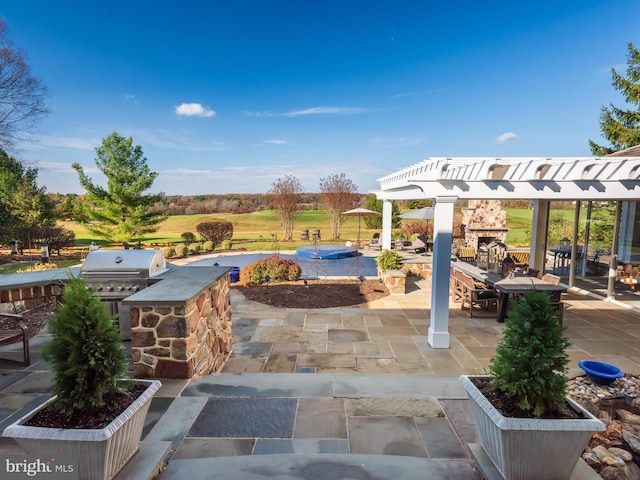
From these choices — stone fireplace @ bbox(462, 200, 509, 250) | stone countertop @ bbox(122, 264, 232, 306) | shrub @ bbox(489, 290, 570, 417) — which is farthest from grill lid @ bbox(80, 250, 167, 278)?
stone fireplace @ bbox(462, 200, 509, 250)

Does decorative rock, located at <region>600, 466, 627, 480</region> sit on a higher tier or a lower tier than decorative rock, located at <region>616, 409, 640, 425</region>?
higher

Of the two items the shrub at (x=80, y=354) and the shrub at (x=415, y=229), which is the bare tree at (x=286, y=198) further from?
the shrub at (x=80, y=354)

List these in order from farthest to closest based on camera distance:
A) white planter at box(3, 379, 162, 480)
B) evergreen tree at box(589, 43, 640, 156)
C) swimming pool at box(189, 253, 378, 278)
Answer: evergreen tree at box(589, 43, 640, 156), swimming pool at box(189, 253, 378, 278), white planter at box(3, 379, 162, 480)

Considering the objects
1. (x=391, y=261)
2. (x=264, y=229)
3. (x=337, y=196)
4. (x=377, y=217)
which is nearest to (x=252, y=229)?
(x=264, y=229)

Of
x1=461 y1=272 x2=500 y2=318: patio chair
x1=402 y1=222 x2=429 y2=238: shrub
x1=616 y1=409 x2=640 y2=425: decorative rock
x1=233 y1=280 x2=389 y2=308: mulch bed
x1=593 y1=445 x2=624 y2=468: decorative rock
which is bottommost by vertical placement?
x1=233 y1=280 x2=389 y2=308: mulch bed

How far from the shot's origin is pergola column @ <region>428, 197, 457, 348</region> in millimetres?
4555

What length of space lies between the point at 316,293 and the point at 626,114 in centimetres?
1349

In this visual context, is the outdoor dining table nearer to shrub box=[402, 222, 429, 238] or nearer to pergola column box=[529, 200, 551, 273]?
pergola column box=[529, 200, 551, 273]

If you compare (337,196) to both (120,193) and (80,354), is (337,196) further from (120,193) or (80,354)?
(80,354)

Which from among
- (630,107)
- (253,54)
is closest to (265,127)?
(253,54)

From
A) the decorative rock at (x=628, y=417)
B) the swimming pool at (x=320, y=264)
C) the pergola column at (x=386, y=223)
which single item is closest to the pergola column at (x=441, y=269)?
the decorative rock at (x=628, y=417)

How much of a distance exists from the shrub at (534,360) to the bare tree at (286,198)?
58.7 ft

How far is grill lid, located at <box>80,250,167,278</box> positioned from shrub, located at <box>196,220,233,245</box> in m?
13.8

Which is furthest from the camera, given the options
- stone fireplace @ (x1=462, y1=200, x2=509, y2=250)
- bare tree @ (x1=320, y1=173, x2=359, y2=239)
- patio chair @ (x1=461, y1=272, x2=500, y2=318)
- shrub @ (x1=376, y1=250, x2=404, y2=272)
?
bare tree @ (x1=320, y1=173, x2=359, y2=239)
